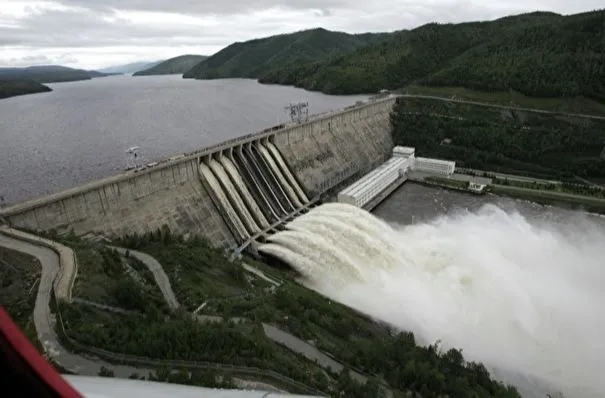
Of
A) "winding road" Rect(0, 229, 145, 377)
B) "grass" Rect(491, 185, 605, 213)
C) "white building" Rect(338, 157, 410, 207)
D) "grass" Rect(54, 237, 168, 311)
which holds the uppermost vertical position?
"winding road" Rect(0, 229, 145, 377)

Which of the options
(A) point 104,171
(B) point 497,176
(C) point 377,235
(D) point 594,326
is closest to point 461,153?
(B) point 497,176

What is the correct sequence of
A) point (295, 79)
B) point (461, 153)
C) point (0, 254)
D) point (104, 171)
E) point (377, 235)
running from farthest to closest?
1. point (295, 79)
2. point (461, 153)
3. point (104, 171)
4. point (377, 235)
5. point (0, 254)

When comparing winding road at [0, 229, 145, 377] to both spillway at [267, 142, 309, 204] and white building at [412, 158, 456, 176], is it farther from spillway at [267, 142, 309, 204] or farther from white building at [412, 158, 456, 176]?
white building at [412, 158, 456, 176]

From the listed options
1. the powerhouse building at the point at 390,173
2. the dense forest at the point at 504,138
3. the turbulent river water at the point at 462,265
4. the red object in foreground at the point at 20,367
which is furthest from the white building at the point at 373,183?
the red object in foreground at the point at 20,367

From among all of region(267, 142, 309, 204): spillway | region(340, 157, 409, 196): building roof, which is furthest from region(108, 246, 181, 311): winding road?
region(340, 157, 409, 196): building roof

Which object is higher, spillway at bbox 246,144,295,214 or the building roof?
spillway at bbox 246,144,295,214

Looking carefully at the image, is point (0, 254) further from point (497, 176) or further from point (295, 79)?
point (295, 79)
